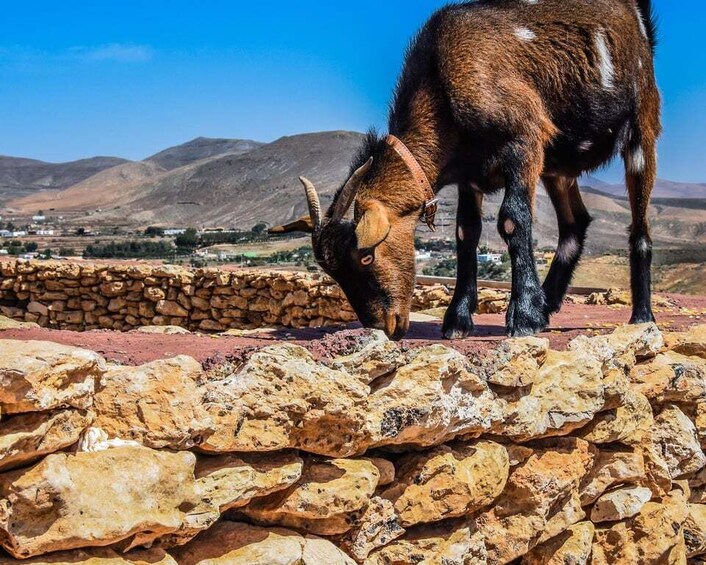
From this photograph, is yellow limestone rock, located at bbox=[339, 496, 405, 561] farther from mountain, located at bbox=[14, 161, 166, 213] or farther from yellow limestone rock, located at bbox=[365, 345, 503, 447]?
mountain, located at bbox=[14, 161, 166, 213]

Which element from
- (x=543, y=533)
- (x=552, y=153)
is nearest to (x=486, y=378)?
(x=543, y=533)

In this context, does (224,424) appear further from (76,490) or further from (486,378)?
(486,378)

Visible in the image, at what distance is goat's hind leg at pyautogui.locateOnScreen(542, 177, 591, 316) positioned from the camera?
23.5 feet

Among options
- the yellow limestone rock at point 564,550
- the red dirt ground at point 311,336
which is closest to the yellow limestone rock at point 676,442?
the red dirt ground at point 311,336

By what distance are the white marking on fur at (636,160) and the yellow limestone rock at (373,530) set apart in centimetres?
362

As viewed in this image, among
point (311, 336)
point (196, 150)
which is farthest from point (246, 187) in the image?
point (196, 150)

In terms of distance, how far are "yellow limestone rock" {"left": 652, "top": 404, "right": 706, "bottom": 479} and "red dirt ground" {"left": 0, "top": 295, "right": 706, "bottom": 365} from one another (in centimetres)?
78

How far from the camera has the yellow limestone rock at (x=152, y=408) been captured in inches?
126

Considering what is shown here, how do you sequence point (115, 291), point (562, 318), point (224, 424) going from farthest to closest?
point (115, 291) < point (562, 318) < point (224, 424)

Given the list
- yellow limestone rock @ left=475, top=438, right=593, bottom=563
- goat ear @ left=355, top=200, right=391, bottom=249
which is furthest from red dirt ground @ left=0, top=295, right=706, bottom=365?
yellow limestone rock @ left=475, top=438, right=593, bottom=563

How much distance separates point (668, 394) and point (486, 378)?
6.13 ft

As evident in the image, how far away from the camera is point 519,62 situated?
557 centimetres

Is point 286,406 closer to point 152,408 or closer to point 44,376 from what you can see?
point 152,408

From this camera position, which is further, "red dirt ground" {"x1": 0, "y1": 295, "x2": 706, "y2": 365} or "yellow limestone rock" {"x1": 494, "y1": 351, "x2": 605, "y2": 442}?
"yellow limestone rock" {"x1": 494, "y1": 351, "x2": 605, "y2": 442}
